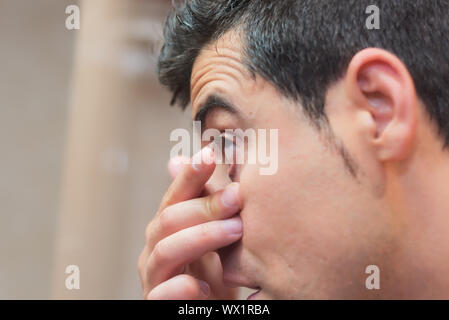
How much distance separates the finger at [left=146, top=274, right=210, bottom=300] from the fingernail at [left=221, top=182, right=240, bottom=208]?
0.55ft

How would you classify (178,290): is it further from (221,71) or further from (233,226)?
(221,71)

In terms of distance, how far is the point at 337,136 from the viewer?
0.68m

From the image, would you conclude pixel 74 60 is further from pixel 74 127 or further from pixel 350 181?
pixel 350 181

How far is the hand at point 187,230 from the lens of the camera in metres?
0.75

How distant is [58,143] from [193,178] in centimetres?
93

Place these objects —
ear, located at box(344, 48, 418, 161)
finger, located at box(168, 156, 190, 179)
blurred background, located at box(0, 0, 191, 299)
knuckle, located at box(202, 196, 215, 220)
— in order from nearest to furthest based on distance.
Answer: ear, located at box(344, 48, 418, 161) < knuckle, located at box(202, 196, 215, 220) < finger, located at box(168, 156, 190, 179) < blurred background, located at box(0, 0, 191, 299)

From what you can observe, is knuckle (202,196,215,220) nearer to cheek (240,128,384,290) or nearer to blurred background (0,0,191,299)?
cheek (240,128,384,290)

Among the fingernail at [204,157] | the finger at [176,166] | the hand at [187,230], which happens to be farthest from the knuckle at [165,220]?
the finger at [176,166]

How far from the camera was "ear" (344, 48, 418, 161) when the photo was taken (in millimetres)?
663

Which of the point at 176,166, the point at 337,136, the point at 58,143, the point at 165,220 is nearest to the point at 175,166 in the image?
Result: the point at 176,166

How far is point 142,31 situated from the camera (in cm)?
190

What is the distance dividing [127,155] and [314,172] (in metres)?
1.28

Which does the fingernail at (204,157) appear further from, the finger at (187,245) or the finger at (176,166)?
the finger at (176,166)

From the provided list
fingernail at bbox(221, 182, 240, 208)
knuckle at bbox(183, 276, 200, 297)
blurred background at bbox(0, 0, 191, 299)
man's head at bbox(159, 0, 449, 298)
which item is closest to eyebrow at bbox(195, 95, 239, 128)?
man's head at bbox(159, 0, 449, 298)
